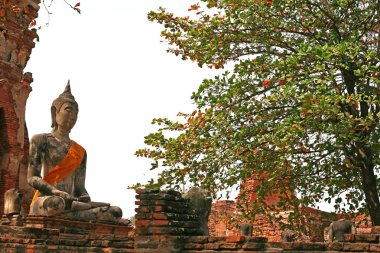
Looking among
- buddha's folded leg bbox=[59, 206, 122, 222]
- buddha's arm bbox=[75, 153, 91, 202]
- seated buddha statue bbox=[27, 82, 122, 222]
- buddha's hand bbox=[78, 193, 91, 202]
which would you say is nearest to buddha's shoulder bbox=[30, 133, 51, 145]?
seated buddha statue bbox=[27, 82, 122, 222]

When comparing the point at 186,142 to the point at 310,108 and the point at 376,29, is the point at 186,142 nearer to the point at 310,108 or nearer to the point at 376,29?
the point at 310,108

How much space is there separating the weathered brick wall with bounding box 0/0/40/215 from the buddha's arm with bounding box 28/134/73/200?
634 centimetres

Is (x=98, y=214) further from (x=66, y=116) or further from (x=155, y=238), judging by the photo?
(x=155, y=238)

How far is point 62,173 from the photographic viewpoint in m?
10.5

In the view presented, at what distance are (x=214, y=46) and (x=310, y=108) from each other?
270cm

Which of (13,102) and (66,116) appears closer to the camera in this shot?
(66,116)

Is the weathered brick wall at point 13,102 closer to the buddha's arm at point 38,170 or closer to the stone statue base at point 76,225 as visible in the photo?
the buddha's arm at point 38,170

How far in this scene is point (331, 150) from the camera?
1151cm

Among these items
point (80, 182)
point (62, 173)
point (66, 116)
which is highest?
point (66, 116)

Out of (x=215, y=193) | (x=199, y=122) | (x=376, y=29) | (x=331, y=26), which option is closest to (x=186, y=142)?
(x=199, y=122)

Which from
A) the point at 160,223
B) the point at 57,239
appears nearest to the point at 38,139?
the point at 57,239

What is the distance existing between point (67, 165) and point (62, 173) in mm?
176

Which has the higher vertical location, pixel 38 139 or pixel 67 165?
pixel 38 139

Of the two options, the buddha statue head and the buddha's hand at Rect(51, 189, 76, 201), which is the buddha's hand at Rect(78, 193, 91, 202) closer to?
the buddha's hand at Rect(51, 189, 76, 201)
